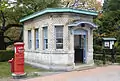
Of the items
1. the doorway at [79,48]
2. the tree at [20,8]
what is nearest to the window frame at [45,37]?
the doorway at [79,48]

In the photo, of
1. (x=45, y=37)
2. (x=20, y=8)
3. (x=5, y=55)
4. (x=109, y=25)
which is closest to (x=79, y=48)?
(x=45, y=37)

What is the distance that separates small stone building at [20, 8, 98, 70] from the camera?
17573mm

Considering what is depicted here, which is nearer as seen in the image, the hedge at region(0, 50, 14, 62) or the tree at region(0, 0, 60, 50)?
the hedge at region(0, 50, 14, 62)

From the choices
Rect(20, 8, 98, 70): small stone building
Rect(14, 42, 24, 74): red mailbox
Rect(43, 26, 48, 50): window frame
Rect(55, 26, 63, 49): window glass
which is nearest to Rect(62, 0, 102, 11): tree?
Rect(20, 8, 98, 70): small stone building

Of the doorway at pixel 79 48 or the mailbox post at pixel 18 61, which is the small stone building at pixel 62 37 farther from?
the mailbox post at pixel 18 61

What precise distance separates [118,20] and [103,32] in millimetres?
2658

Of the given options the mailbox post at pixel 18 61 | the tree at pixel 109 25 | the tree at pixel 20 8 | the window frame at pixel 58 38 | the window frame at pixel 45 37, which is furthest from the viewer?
the tree at pixel 109 25

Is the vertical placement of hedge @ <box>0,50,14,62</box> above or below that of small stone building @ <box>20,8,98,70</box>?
below

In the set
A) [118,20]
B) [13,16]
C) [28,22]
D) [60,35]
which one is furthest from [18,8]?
[118,20]

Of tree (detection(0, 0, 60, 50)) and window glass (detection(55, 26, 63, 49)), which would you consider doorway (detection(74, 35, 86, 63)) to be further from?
tree (detection(0, 0, 60, 50))

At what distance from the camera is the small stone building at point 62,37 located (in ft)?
57.7

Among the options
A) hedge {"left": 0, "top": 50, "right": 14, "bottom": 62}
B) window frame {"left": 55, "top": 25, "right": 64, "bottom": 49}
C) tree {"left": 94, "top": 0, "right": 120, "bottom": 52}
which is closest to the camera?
window frame {"left": 55, "top": 25, "right": 64, "bottom": 49}

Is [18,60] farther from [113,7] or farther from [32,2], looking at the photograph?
[113,7]

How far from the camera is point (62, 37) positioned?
1783cm
